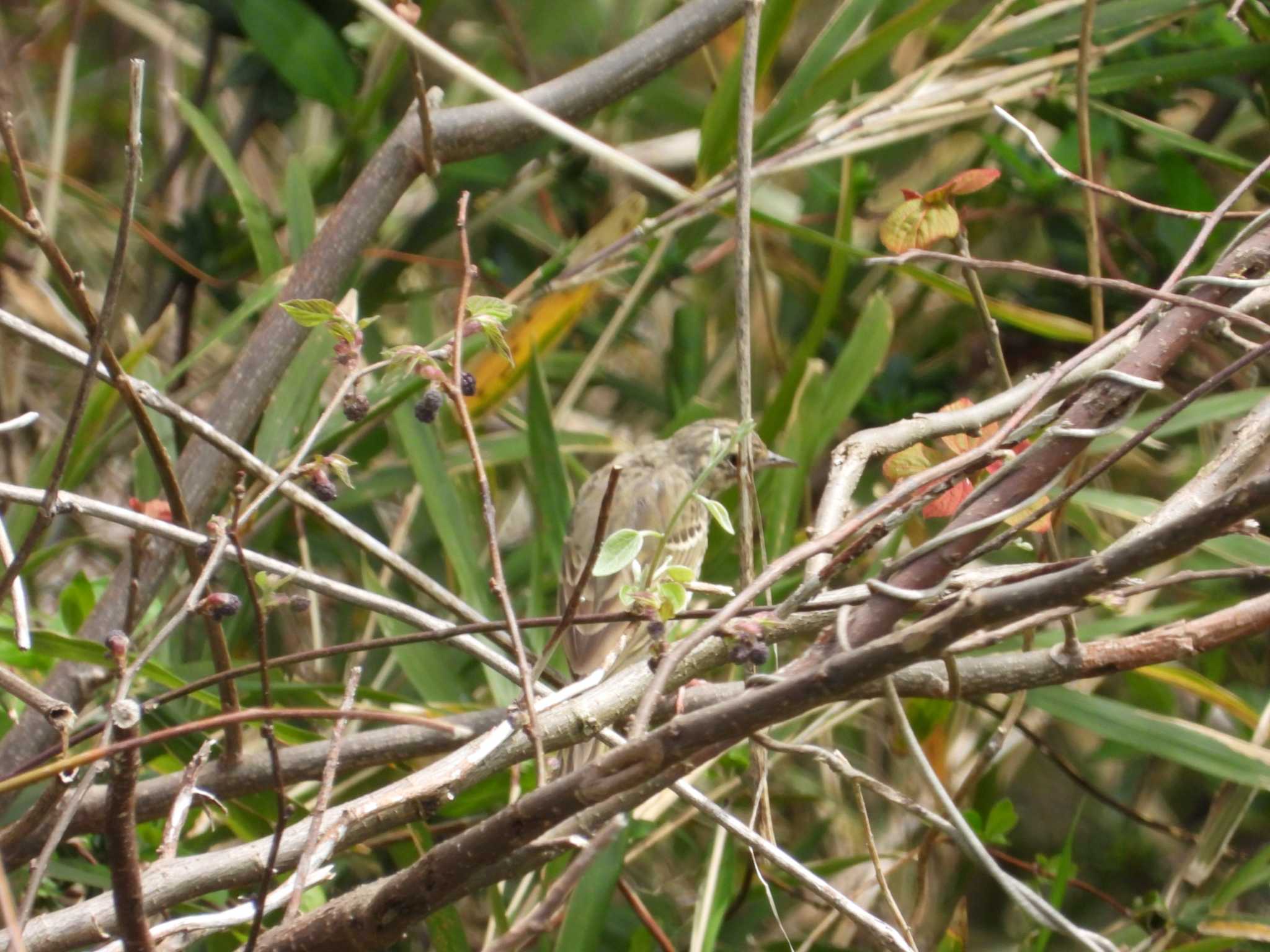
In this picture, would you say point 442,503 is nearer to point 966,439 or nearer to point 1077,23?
point 966,439

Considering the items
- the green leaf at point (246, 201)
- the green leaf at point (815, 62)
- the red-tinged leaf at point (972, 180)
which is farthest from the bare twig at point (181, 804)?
the green leaf at point (815, 62)

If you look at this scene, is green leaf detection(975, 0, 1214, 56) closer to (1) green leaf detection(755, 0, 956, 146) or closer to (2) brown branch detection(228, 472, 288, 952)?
(1) green leaf detection(755, 0, 956, 146)

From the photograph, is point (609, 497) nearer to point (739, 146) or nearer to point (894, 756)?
point (739, 146)

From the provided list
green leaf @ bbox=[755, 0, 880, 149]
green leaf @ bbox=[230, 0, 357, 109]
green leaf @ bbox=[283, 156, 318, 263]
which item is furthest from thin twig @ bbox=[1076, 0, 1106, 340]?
green leaf @ bbox=[230, 0, 357, 109]

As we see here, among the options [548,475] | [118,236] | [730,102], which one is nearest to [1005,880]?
[118,236]

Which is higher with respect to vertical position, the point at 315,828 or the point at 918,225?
the point at 918,225

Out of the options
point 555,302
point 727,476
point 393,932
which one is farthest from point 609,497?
point 727,476

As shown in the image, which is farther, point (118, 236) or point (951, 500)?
point (951, 500)
